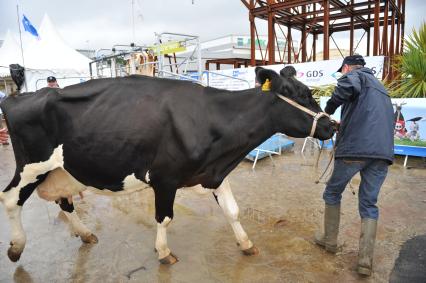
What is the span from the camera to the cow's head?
3.06m

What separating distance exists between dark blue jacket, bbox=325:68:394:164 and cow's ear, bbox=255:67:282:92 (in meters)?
0.50

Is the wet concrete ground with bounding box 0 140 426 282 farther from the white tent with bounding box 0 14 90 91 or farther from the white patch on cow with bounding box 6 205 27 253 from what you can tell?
the white tent with bounding box 0 14 90 91

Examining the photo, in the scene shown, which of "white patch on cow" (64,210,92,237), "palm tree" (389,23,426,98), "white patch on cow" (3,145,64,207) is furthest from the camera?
"palm tree" (389,23,426,98)

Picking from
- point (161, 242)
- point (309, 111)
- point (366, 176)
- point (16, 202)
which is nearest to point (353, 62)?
point (309, 111)

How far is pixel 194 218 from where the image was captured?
172 inches

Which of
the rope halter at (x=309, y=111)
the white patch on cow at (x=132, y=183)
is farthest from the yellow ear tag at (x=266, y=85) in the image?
the white patch on cow at (x=132, y=183)

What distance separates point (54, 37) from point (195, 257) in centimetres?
1803

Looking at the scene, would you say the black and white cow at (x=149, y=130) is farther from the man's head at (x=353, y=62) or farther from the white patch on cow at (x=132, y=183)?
the man's head at (x=353, y=62)

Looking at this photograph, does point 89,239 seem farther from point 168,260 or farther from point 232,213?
point 232,213

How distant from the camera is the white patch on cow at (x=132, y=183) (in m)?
3.14

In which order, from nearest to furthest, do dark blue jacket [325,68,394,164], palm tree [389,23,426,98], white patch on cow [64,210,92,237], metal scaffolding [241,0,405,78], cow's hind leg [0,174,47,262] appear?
dark blue jacket [325,68,394,164] → cow's hind leg [0,174,47,262] → white patch on cow [64,210,92,237] → palm tree [389,23,426,98] → metal scaffolding [241,0,405,78]

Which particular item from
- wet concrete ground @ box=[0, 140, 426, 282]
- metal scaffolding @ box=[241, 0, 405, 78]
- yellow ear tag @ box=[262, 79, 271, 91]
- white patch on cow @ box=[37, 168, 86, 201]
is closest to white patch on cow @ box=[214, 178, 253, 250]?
wet concrete ground @ box=[0, 140, 426, 282]

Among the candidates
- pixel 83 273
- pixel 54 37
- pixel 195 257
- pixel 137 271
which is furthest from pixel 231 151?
pixel 54 37

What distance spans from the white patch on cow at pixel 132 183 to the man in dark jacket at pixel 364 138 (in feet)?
5.88
